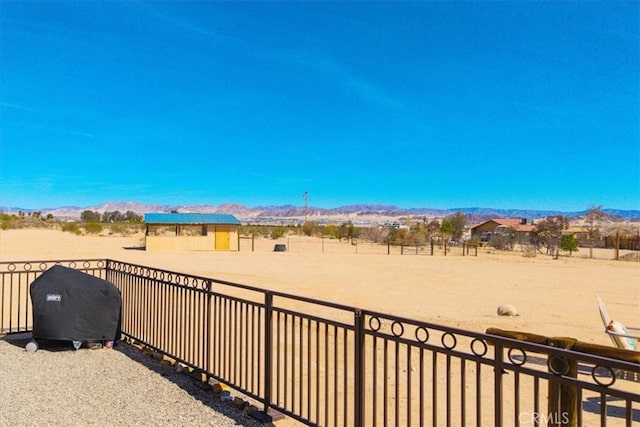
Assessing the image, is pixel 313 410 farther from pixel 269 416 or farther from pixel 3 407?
pixel 3 407

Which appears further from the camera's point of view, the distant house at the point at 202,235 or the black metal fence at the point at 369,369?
the distant house at the point at 202,235

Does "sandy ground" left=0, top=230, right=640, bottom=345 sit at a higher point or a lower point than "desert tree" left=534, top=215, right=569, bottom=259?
lower

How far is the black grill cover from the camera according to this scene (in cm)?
642

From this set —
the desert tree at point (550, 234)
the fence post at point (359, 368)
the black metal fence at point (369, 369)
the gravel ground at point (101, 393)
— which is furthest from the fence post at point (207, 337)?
the desert tree at point (550, 234)

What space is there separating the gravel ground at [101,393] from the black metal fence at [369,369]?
0.27m

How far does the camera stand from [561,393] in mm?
2797

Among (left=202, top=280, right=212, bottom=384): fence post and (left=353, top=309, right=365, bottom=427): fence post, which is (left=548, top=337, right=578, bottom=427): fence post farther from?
(left=202, top=280, right=212, bottom=384): fence post

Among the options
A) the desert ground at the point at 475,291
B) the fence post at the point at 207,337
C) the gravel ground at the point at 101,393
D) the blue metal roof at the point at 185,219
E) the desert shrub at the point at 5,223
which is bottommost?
the desert ground at the point at 475,291

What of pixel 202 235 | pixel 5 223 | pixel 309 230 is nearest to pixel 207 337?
pixel 202 235

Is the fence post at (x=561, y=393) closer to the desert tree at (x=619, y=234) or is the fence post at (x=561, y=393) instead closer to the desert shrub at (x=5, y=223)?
the desert tree at (x=619, y=234)

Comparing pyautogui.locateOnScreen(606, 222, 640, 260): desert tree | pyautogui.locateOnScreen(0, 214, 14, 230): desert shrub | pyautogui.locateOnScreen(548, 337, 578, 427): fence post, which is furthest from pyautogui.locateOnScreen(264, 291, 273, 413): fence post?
pyautogui.locateOnScreen(0, 214, 14, 230): desert shrub

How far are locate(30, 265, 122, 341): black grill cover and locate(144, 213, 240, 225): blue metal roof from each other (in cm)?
2984

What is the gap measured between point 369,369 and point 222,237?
98.6 ft

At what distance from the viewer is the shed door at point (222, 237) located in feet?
117
